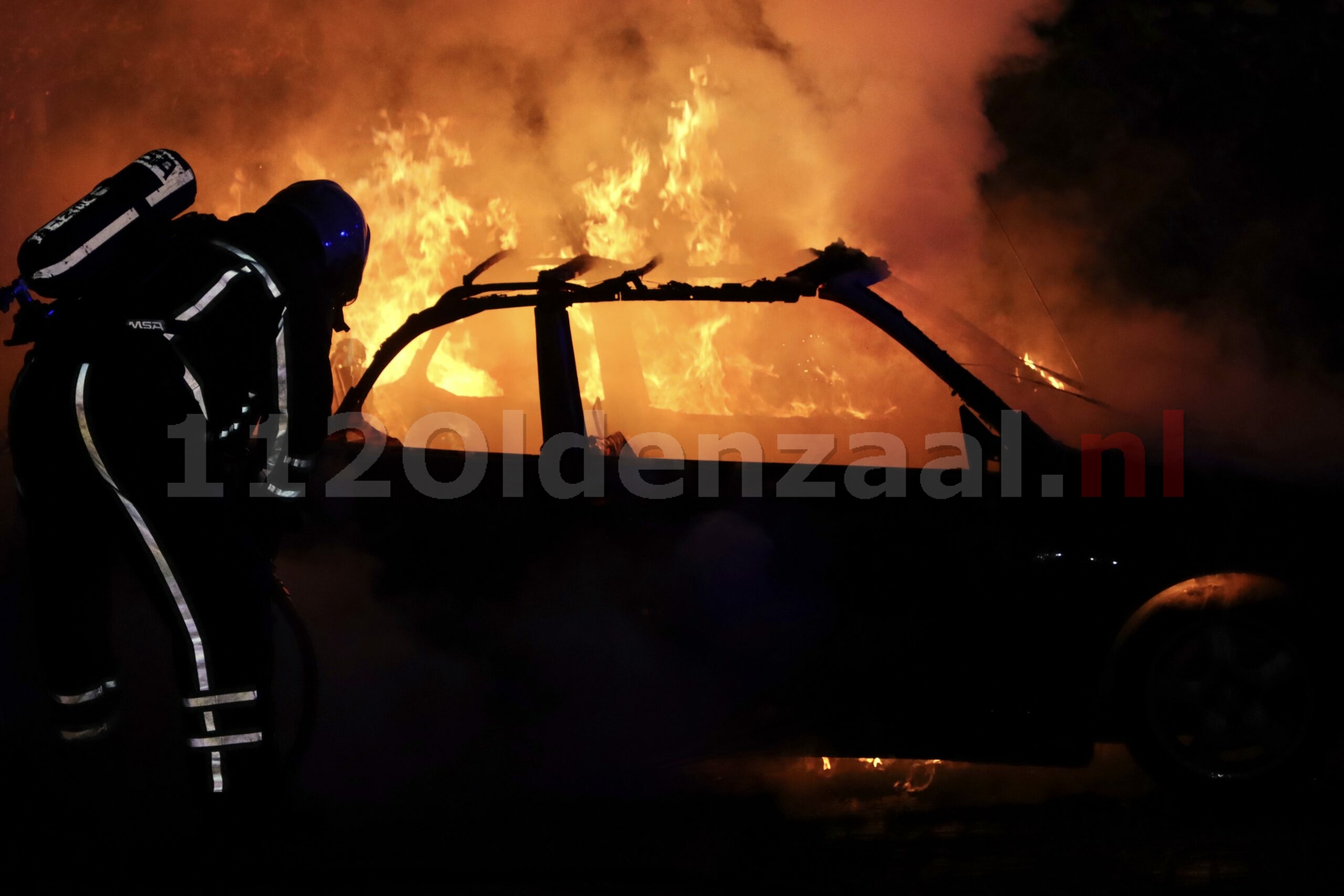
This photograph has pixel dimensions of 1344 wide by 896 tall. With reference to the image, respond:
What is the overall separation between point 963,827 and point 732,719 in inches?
29.0

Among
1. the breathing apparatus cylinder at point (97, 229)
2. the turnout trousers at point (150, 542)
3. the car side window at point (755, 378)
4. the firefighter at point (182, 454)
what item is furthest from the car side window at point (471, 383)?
the breathing apparatus cylinder at point (97, 229)

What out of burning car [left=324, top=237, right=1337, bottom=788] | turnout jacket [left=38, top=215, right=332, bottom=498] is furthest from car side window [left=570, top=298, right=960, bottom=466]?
turnout jacket [left=38, top=215, right=332, bottom=498]

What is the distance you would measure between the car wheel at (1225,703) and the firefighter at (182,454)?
236 cm

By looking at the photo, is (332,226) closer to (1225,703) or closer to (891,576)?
(891,576)

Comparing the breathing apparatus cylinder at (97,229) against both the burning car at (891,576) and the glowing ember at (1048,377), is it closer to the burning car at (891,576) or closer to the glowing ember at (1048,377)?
the burning car at (891,576)

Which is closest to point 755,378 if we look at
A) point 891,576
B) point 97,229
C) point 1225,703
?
point 891,576

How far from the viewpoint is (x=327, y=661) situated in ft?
10.1

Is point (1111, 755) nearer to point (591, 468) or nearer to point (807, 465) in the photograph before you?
point (807, 465)

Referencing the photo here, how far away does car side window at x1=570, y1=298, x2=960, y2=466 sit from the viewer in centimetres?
311

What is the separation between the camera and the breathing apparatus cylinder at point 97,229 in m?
2.26

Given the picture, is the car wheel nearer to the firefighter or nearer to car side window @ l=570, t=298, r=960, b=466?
car side window @ l=570, t=298, r=960, b=466

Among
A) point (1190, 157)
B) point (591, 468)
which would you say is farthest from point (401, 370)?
point (1190, 157)

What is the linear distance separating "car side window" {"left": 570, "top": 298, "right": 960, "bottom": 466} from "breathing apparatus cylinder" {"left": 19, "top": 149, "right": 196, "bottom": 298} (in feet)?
3.88

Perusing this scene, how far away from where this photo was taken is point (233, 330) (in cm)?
245
